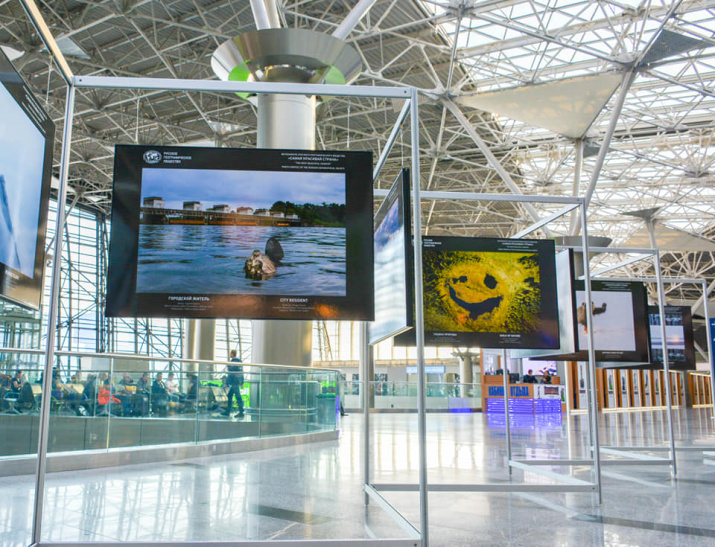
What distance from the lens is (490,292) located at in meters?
7.05

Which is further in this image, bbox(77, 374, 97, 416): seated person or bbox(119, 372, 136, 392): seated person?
bbox(119, 372, 136, 392): seated person

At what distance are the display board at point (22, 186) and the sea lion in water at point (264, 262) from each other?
50.0 inches

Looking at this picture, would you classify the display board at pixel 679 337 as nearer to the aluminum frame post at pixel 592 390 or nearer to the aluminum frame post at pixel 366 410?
the aluminum frame post at pixel 592 390

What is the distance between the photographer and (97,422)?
862cm

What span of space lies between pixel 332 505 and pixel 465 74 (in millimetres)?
23507

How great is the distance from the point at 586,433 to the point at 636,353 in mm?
8170

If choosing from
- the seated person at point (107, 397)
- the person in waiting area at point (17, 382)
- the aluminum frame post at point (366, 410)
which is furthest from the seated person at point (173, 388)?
the aluminum frame post at point (366, 410)

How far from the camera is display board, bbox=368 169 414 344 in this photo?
412 cm

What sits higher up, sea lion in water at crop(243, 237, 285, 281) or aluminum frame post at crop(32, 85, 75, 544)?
sea lion in water at crop(243, 237, 285, 281)

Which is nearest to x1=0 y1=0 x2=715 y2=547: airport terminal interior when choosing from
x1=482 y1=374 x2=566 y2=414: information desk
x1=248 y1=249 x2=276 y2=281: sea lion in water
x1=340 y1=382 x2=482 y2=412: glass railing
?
x1=248 y1=249 x2=276 y2=281: sea lion in water

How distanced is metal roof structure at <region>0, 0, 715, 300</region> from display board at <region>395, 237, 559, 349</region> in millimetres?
11960

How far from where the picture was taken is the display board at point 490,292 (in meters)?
6.91

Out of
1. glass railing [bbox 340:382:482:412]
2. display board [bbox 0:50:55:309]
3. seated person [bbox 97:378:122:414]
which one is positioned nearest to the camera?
display board [bbox 0:50:55:309]

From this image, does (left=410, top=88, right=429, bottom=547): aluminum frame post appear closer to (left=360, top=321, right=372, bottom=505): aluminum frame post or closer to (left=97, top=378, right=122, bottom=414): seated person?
(left=360, top=321, right=372, bottom=505): aluminum frame post
